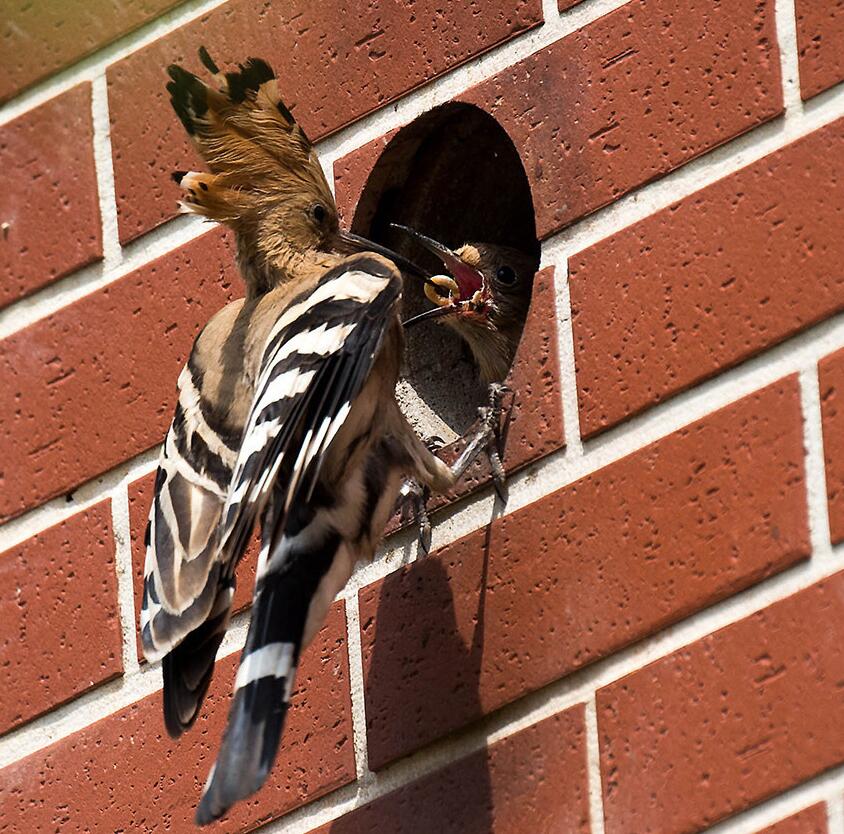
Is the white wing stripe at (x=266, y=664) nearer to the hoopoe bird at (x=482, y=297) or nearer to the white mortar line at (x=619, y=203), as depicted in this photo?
the white mortar line at (x=619, y=203)

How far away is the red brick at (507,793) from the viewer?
2932mm

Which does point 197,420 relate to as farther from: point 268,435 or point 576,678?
point 576,678

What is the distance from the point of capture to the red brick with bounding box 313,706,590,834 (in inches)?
115

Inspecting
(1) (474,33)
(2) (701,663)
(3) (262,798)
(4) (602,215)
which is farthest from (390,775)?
(1) (474,33)

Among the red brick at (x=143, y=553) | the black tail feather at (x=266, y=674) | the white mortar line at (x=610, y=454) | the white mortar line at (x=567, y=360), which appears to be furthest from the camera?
the red brick at (x=143, y=553)

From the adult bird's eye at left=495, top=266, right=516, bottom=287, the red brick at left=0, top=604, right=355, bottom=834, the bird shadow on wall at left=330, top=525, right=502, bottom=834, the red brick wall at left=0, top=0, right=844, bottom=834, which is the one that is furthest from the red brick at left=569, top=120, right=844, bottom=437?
the adult bird's eye at left=495, top=266, right=516, bottom=287

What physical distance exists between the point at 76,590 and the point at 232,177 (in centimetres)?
62

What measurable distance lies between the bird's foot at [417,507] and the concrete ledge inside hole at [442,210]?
34 centimetres

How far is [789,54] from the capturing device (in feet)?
9.90

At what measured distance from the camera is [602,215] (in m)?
3.16

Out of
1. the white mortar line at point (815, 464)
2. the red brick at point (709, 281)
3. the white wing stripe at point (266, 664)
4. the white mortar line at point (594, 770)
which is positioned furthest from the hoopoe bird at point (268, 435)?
the white mortar line at point (815, 464)

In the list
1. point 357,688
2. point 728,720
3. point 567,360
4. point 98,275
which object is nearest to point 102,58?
point 98,275

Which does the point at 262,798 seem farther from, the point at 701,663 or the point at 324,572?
the point at 701,663

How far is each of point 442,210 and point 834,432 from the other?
1.23 metres
